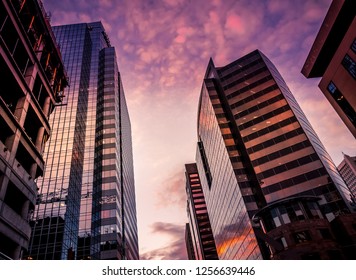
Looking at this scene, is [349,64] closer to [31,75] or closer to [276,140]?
[276,140]

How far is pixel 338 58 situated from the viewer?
2875 cm

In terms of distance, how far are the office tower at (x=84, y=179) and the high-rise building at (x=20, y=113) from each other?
1273 inches

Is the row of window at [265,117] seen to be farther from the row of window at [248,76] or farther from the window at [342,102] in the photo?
the window at [342,102]

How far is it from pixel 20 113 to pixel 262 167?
41.3 metres

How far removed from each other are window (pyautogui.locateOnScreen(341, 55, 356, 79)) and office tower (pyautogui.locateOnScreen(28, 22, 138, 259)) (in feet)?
162

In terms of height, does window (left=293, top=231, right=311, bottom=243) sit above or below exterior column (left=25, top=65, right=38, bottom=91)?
below

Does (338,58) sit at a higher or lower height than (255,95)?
lower

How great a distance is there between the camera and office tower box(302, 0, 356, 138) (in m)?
26.2

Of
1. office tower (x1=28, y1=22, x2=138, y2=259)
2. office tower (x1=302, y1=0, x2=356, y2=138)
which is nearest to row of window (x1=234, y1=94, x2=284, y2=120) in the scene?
office tower (x1=302, y1=0, x2=356, y2=138)

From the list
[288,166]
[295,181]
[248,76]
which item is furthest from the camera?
[248,76]

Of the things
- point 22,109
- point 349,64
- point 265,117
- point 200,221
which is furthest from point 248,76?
point 200,221

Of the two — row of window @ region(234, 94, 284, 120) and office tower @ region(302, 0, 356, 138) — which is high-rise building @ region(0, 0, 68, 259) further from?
row of window @ region(234, 94, 284, 120)

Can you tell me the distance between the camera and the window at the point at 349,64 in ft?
85.9

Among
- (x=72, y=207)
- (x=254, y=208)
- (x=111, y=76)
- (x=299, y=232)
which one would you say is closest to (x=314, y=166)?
(x=254, y=208)
